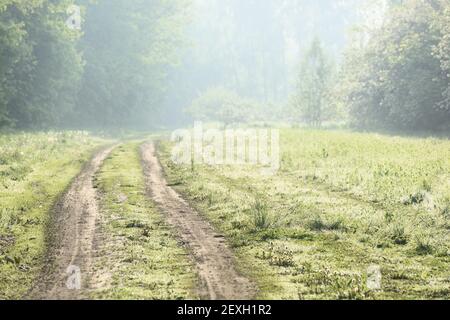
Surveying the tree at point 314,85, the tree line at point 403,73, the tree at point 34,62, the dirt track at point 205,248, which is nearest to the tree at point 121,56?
the tree at point 34,62

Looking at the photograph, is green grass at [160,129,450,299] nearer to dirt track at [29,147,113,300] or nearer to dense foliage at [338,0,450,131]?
dirt track at [29,147,113,300]

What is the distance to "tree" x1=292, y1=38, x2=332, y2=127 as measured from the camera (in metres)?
72.5

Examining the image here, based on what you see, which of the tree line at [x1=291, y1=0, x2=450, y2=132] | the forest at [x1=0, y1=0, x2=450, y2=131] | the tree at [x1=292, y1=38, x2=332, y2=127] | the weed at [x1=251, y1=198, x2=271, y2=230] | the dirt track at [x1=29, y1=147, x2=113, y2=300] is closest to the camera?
the dirt track at [x1=29, y1=147, x2=113, y2=300]

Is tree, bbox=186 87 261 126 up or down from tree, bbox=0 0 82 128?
down

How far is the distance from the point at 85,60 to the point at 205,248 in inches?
2311

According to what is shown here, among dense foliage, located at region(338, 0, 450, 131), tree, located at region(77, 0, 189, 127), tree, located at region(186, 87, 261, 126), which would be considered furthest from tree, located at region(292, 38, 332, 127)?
tree, located at region(77, 0, 189, 127)

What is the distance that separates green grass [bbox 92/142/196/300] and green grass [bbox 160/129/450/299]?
1.48 metres

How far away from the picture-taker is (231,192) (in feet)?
67.8

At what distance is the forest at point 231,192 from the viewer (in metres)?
11.2

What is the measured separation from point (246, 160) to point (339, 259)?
58.1 feet

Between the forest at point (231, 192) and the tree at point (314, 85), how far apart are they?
550mm

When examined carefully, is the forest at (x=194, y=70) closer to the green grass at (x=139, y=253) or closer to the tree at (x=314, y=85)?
the tree at (x=314, y=85)
